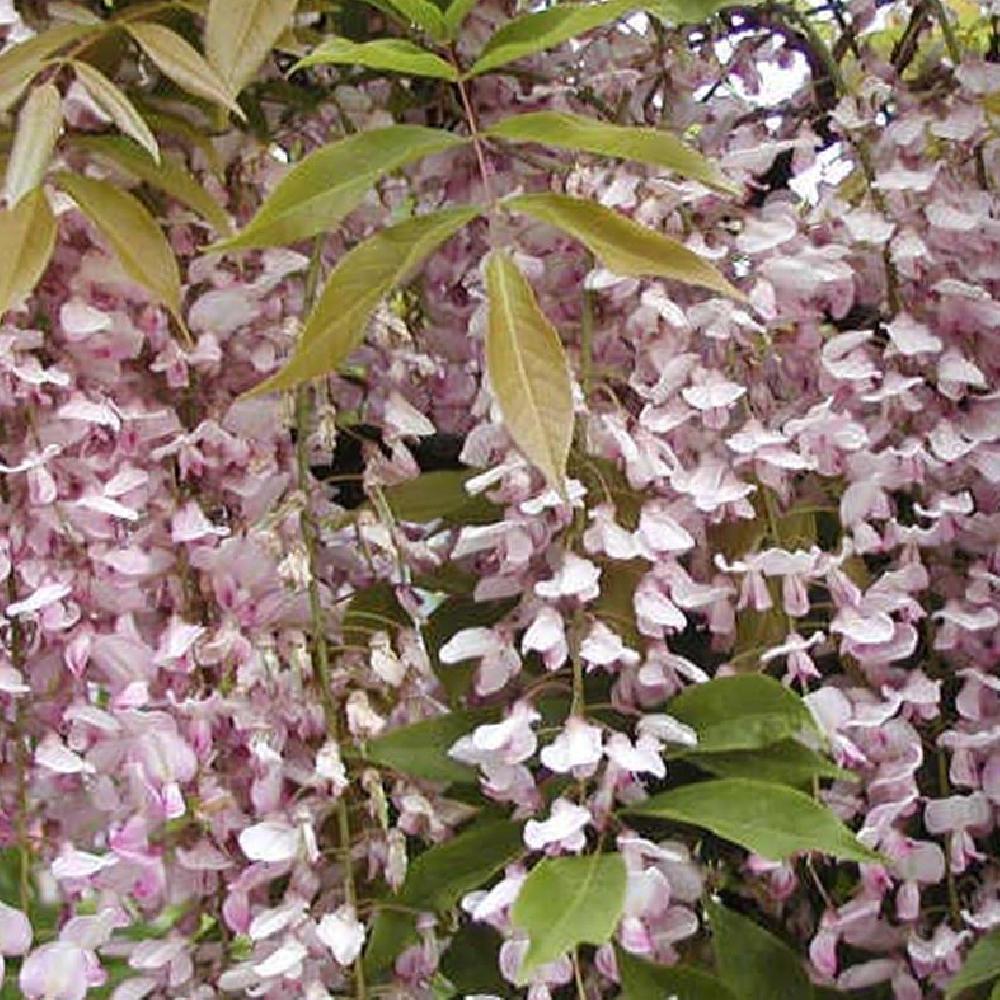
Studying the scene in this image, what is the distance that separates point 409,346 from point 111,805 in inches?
9.1

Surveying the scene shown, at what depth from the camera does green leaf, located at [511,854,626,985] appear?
67cm

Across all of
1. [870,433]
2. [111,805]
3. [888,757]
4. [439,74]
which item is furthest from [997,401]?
[111,805]

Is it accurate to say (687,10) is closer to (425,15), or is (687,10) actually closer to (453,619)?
(425,15)

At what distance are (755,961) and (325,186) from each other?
342 mm

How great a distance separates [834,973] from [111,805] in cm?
30

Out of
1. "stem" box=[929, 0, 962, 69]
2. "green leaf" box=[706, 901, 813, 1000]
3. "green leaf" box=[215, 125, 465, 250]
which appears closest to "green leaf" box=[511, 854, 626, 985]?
"green leaf" box=[706, 901, 813, 1000]

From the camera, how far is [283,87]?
914 mm

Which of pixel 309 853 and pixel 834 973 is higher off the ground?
pixel 309 853

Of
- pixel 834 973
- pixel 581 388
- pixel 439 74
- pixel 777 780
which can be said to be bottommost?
pixel 834 973

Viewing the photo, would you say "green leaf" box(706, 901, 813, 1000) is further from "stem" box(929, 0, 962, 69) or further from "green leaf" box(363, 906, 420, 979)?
"stem" box(929, 0, 962, 69)

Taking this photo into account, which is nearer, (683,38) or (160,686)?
(160,686)

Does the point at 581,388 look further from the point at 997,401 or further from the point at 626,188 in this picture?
the point at 997,401

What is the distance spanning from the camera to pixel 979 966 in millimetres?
805

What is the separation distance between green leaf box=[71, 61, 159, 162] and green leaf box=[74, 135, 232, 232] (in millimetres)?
42
